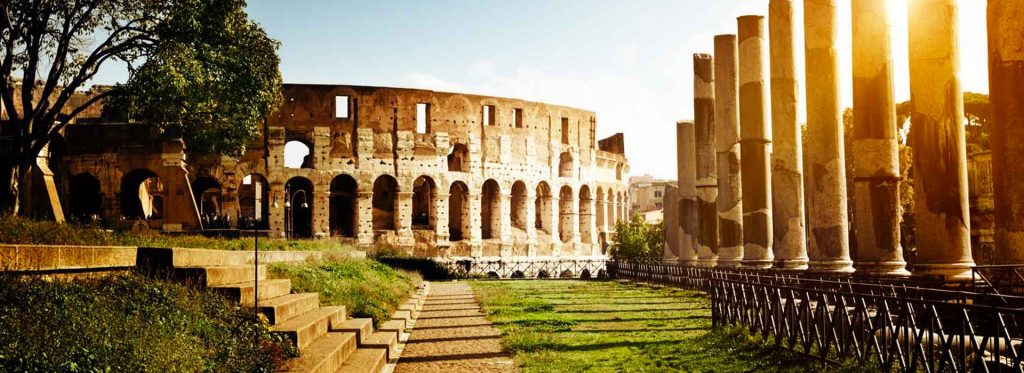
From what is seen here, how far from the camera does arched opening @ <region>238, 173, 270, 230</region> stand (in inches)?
1448

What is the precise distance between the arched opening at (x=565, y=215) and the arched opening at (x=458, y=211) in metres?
4.88

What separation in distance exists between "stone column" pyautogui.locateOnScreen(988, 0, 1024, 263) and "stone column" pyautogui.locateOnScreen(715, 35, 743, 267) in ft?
30.3

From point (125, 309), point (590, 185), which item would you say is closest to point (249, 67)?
point (125, 309)

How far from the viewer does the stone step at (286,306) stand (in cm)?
754

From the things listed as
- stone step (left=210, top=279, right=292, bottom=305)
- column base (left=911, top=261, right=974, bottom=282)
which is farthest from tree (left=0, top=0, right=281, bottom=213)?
column base (left=911, top=261, right=974, bottom=282)

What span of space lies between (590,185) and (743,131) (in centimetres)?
2760

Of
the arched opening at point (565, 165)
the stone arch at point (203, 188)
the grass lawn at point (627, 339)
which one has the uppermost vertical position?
the arched opening at point (565, 165)

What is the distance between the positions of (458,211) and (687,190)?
20.1 metres

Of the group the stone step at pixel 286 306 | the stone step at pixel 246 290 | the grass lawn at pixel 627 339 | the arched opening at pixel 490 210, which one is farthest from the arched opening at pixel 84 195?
the stone step at pixel 246 290

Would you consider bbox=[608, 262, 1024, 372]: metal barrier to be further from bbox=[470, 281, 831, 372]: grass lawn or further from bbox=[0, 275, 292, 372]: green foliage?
bbox=[0, 275, 292, 372]: green foliage

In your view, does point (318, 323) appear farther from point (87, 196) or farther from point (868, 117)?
point (87, 196)

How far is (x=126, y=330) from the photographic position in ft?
16.6

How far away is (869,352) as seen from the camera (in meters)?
7.87

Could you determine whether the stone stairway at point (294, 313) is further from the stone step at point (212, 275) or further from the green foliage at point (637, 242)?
the green foliage at point (637, 242)
